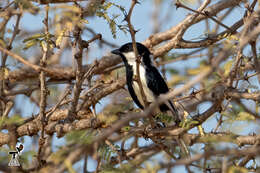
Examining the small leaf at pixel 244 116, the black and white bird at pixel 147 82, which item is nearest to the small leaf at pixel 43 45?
the black and white bird at pixel 147 82

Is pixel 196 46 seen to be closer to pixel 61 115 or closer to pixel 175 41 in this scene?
pixel 175 41

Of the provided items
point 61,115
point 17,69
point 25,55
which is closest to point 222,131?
point 61,115

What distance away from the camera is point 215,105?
3867mm

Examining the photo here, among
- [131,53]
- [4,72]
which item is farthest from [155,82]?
[4,72]

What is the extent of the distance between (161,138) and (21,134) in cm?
166

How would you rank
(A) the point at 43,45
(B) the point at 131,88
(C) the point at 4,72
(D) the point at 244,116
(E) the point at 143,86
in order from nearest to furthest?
1. (A) the point at 43,45
2. (D) the point at 244,116
3. (C) the point at 4,72
4. (B) the point at 131,88
5. (E) the point at 143,86

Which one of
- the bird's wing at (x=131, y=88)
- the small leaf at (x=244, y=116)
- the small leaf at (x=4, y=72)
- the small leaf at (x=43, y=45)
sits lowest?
the small leaf at (x=244, y=116)

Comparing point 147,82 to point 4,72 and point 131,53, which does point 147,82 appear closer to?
point 131,53

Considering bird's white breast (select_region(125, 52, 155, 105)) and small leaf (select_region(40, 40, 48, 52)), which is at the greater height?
small leaf (select_region(40, 40, 48, 52))

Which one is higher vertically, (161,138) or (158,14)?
(158,14)

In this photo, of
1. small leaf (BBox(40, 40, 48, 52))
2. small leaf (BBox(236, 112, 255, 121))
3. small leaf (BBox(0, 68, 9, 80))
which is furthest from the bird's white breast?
small leaf (BBox(40, 40, 48, 52))

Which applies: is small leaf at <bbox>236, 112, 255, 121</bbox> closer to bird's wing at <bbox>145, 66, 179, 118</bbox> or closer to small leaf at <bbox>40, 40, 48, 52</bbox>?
bird's wing at <bbox>145, 66, 179, 118</bbox>

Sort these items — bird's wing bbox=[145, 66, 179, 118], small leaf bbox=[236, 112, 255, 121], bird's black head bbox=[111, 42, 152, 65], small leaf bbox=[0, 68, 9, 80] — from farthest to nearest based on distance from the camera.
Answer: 1. bird's black head bbox=[111, 42, 152, 65]
2. bird's wing bbox=[145, 66, 179, 118]
3. small leaf bbox=[0, 68, 9, 80]
4. small leaf bbox=[236, 112, 255, 121]

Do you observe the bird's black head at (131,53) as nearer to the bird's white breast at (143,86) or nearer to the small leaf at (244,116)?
the bird's white breast at (143,86)
